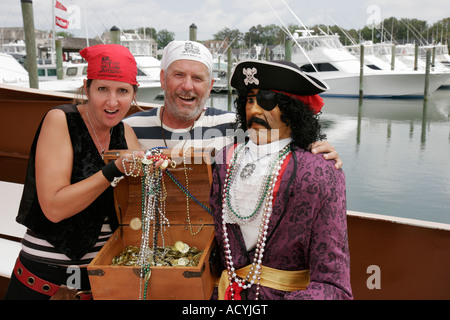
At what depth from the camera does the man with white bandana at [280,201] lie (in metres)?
1.50

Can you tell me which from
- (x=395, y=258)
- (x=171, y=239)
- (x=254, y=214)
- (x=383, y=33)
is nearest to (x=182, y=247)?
(x=171, y=239)

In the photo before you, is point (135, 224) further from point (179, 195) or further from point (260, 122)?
point (260, 122)

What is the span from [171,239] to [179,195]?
0.25 metres

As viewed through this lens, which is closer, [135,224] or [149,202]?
[149,202]

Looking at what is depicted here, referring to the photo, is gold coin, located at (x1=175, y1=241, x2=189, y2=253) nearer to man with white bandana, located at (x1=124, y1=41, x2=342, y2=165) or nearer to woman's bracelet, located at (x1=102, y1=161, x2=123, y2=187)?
woman's bracelet, located at (x1=102, y1=161, x2=123, y2=187)

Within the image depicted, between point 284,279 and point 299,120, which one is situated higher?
point 299,120

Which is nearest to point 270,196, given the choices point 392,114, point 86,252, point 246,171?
point 246,171

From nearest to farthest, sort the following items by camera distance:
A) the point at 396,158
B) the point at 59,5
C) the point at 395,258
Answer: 1. the point at 395,258
2. the point at 396,158
3. the point at 59,5

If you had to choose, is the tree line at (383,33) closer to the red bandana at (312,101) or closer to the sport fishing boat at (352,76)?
the sport fishing boat at (352,76)

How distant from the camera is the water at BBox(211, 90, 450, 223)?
782cm

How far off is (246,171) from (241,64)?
45 centimetres

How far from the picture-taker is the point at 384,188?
8602 millimetres

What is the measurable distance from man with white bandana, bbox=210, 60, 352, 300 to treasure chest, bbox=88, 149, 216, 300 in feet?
0.43

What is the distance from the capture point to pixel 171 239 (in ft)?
6.81
